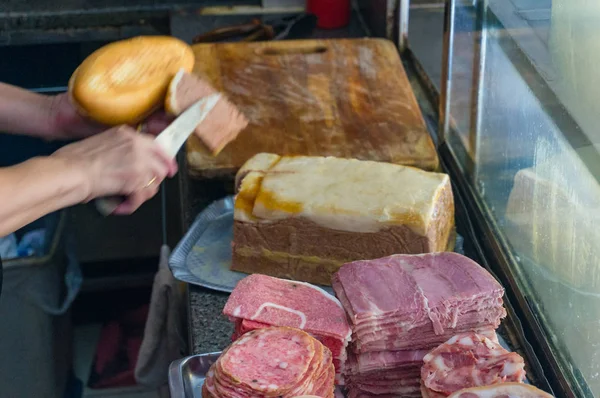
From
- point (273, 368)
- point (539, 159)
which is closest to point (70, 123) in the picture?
point (273, 368)

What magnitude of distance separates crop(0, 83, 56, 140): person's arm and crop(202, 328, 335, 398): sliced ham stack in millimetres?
643

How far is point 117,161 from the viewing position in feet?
4.11

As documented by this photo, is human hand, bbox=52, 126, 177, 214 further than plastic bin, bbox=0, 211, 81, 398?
No

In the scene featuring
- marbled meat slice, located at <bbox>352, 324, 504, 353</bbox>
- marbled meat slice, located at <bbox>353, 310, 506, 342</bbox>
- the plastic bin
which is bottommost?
the plastic bin

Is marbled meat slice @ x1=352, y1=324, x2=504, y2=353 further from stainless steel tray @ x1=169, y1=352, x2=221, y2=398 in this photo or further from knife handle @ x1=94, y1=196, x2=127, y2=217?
knife handle @ x1=94, y1=196, x2=127, y2=217

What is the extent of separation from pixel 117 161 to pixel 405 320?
49 cm

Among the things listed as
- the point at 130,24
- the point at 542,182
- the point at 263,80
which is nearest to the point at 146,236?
the point at 130,24

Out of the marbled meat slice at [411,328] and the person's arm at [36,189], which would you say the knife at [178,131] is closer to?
the person's arm at [36,189]

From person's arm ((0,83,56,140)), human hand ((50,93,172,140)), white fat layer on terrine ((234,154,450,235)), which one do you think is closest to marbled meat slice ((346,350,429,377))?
white fat layer on terrine ((234,154,450,235))

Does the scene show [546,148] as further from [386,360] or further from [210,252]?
[210,252]

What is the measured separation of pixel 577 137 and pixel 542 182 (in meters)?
0.19

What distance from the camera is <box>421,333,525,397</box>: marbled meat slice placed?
3.57 feet

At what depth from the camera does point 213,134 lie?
143 cm

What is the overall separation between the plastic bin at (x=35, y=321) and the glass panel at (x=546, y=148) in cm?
119
